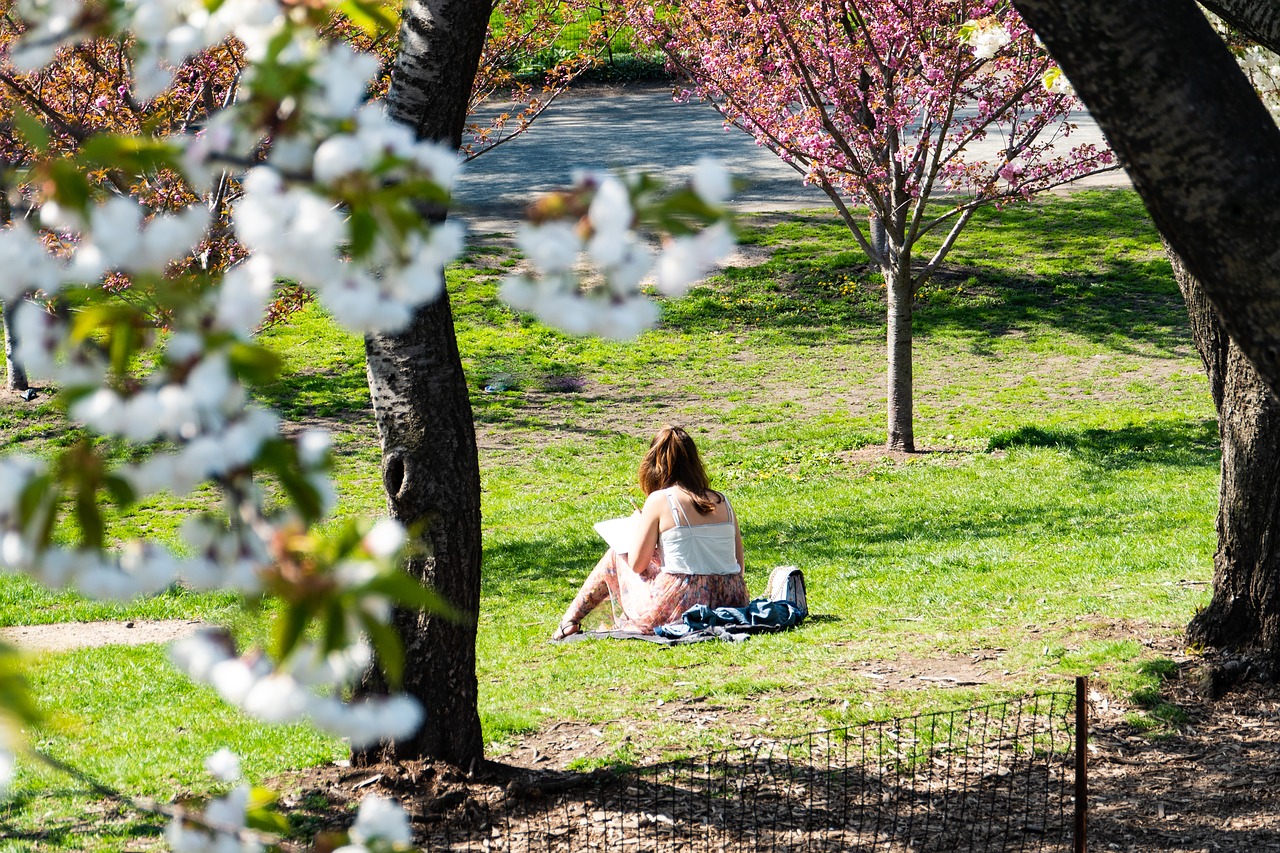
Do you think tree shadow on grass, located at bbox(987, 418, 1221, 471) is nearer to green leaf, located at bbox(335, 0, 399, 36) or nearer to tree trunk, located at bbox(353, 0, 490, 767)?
tree trunk, located at bbox(353, 0, 490, 767)

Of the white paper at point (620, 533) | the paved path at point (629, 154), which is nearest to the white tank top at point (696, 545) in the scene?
the white paper at point (620, 533)

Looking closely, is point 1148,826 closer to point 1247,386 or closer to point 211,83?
point 1247,386

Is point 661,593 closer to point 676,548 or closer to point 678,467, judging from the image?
point 676,548

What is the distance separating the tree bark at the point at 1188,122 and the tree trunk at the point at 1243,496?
2841 mm

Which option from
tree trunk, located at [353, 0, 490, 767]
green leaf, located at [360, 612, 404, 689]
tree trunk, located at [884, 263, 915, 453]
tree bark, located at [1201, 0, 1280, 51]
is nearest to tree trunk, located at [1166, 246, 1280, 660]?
tree bark, located at [1201, 0, 1280, 51]

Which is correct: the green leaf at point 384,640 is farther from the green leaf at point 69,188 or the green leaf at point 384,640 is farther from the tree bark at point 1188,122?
the tree bark at point 1188,122

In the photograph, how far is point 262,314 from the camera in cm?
108

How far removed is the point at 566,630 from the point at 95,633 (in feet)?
9.62

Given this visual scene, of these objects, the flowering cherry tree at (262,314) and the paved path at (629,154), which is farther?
the paved path at (629,154)

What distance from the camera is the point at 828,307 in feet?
51.1

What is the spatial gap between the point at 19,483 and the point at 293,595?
10.5 inches

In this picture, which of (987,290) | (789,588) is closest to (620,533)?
(789,588)

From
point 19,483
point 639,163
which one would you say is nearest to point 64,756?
point 19,483

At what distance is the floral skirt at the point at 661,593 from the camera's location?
255 inches
